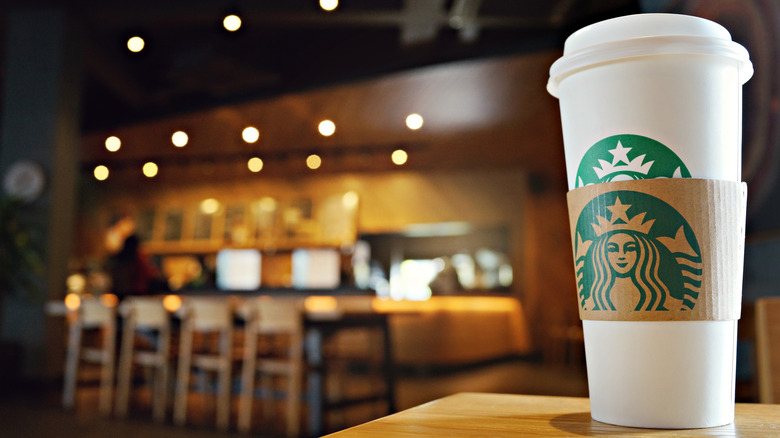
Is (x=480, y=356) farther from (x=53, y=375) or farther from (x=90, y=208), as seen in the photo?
(x=90, y=208)

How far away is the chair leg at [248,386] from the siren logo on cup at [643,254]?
4.09 metres

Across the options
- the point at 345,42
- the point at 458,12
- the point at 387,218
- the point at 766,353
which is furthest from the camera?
the point at 387,218

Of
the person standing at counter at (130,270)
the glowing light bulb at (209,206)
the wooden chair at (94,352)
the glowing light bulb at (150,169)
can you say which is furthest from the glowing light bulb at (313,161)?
the wooden chair at (94,352)

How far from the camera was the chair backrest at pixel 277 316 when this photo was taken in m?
4.41

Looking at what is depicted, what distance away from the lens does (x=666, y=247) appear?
534 millimetres

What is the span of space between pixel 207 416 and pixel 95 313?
1443mm

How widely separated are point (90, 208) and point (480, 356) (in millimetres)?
5568

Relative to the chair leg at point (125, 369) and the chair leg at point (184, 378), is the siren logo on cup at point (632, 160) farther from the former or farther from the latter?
the chair leg at point (125, 369)

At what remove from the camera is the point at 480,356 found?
786 cm

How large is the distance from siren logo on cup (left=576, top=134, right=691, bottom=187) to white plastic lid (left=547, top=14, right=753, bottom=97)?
0.08 m

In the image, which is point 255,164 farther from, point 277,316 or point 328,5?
point 328,5

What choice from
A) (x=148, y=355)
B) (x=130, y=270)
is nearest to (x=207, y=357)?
(x=148, y=355)

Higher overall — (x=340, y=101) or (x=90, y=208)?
(x=340, y=101)

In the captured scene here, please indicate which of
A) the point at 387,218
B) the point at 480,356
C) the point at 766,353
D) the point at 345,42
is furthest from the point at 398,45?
the point at 766,353
